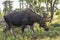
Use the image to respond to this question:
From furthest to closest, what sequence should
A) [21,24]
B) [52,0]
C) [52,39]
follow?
1. [52,0]
2. [21,24]
3. [52,39]

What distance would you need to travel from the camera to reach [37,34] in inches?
393

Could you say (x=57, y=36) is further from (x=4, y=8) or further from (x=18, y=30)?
(x=4, y=8)

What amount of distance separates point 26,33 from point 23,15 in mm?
898

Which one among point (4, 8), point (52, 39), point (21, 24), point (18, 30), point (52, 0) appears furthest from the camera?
point (4, 8)

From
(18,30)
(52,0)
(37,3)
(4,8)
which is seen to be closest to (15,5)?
(4,8)

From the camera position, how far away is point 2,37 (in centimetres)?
955

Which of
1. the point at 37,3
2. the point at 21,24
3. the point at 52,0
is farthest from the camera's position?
the point at 37,3

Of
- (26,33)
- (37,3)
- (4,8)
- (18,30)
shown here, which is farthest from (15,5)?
(26,33)

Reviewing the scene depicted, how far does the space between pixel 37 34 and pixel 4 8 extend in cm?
1192

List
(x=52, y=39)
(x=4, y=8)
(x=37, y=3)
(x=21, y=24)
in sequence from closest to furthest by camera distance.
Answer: (x=52, y=39)
(x=21, y=24)
(x=37, y=3)
(x=4, y=8)

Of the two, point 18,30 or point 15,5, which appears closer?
point 18,30

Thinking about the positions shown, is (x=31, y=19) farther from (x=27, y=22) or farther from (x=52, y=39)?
(x=52, y=39)

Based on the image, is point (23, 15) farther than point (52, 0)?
No

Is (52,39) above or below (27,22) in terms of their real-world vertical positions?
below
